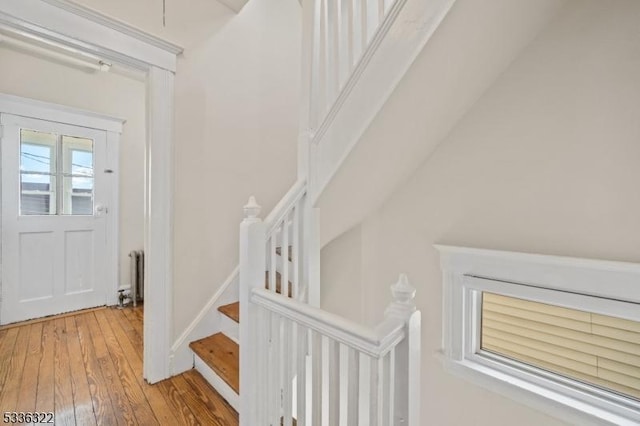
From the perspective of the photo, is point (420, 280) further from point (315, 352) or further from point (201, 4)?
point (201, 4)

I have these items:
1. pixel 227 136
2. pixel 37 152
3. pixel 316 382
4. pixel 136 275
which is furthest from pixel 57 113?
pixel 316 382

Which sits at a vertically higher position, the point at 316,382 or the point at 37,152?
the point at 37,152

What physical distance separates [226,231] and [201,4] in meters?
1.56

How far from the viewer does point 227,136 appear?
212 cm

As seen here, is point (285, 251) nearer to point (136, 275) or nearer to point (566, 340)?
point (566, 340)

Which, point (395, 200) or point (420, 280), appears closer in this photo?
point (420, 280)

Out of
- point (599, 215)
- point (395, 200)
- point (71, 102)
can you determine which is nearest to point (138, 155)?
point (71, 102)

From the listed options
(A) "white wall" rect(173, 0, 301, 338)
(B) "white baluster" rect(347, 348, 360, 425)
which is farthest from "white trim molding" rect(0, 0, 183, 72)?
(B) "white baluster" rect(347, 348, 360, 425)

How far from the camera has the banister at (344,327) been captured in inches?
29.7

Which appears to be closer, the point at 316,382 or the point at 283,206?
the point at 316,382

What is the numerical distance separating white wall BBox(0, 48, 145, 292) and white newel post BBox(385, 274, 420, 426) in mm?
3329

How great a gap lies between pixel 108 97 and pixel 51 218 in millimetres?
1346

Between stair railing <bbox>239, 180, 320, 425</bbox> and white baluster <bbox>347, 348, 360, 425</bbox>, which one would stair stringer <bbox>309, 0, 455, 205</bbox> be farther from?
white baluster <bbox>347, 348, 360, 425</bbox>

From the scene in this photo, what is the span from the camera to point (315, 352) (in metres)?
0.99
